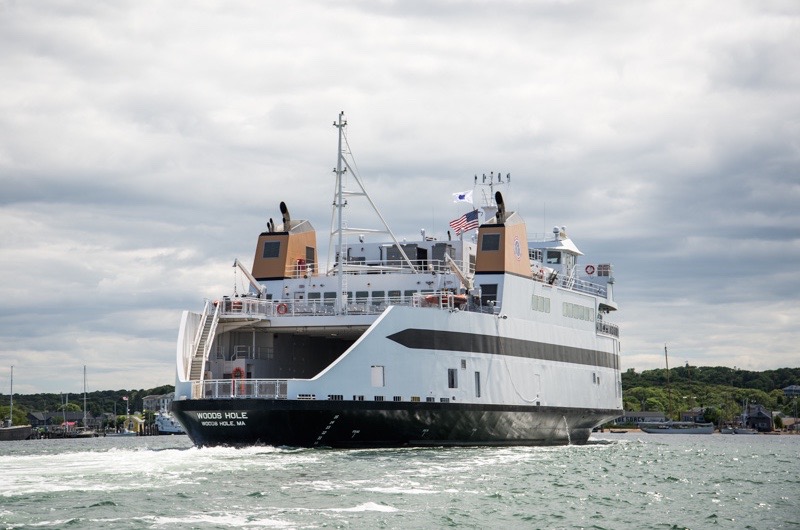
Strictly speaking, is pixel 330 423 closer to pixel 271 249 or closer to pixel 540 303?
pixel 271 249

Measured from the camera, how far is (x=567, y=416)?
4759cm

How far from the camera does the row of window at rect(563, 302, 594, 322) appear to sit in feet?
159

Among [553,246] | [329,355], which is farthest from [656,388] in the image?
[329,355]

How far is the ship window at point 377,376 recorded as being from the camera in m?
36.4

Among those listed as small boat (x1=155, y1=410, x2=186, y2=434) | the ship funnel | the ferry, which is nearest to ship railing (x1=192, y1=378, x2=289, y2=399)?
the ferry

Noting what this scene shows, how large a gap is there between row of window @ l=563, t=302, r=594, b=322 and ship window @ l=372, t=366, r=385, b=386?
1394 cm

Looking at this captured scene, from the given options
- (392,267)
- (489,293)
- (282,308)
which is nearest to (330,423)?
A: (282,308)

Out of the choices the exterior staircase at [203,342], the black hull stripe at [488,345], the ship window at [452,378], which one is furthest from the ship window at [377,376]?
the exterior staircase at [203,342]

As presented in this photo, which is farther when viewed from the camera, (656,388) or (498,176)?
(656,388)

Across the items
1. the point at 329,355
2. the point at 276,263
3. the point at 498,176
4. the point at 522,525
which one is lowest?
the point at 522,525

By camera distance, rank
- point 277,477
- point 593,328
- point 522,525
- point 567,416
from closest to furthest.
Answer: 1. point 522,525
2. point 277,477
3. point 567,416
4. point 593,328

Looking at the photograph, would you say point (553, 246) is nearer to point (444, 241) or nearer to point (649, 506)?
point (444, 241)

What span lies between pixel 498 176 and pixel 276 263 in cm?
1342

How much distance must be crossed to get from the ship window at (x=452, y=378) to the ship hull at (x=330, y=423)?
26.8 inches
